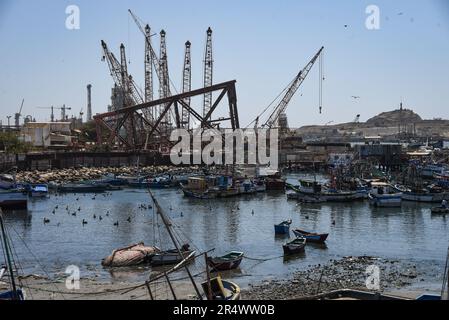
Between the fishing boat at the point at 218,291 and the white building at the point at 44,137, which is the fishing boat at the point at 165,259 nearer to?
the fishing boat at the point at 218,291

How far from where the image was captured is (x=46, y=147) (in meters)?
63.2

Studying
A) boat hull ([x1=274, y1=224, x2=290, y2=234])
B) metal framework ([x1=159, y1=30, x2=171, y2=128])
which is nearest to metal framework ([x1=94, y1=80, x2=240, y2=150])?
metal framework ([x1=159, y1=30, x2=171, y2=128])

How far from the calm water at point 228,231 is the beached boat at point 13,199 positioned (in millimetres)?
1070

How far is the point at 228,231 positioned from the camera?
78.5 feet

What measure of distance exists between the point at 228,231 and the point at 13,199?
40.9 ft

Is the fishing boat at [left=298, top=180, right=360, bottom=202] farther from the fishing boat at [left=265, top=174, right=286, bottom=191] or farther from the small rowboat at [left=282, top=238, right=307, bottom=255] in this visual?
the small rowboat at [left=282, top=238, right=307, bottom=255]

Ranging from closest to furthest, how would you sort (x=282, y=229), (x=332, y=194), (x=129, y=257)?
(x=129, y=257), (x=282, y=229), (x=332, y=194)

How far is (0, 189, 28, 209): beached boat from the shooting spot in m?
29.8

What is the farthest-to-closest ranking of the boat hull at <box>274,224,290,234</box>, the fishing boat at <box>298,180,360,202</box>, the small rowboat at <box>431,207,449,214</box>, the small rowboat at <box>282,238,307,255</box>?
the fishing boat at <box>298,180,360,202</box> → the small rowboat at <box>431,207,449,214</box> → the boat hull at <box>274,224,290,234</box> → the small rowboat at <box>282,238,307,255</box>

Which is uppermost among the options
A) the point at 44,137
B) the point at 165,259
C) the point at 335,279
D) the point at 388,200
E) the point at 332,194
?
the point at 44,137

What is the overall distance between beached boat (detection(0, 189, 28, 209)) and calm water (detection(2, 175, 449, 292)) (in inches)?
42.1

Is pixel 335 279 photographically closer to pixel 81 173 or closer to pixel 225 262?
pixel 225 262

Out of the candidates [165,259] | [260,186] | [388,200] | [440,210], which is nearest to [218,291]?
[165,259]
